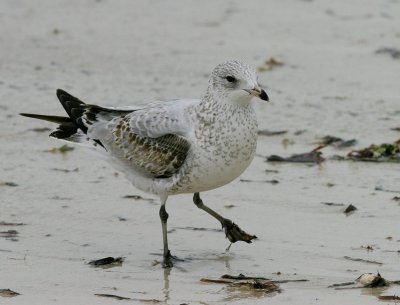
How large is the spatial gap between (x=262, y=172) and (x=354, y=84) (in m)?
2.86

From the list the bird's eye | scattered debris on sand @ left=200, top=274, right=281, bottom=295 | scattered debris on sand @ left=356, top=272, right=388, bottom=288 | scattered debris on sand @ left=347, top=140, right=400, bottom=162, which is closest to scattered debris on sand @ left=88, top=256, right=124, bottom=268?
scattered debris on sand @ left=200, top=274, right=281, bottom=295

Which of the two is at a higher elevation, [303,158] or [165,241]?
[303,158]

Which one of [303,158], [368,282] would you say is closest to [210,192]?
[303,158]

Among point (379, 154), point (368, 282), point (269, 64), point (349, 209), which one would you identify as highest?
point (269, 64)

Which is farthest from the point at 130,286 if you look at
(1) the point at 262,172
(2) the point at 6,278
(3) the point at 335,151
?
(3) the point at 335,151

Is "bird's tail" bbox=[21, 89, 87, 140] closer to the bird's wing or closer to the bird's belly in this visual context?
the bird's wing

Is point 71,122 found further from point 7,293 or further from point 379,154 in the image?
point 379,154

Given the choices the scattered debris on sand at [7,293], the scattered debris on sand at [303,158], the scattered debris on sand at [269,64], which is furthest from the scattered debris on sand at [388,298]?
the scattered debris on sand at [269,64]

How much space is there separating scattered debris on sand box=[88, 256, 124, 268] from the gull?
12.0 inches

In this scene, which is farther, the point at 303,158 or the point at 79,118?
the point at 303,158

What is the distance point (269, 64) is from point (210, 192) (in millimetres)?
3829

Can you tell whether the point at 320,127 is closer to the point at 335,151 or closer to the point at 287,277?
the point at 335,151

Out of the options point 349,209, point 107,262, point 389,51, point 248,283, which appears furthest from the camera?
point 389,51

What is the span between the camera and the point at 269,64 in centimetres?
1209
